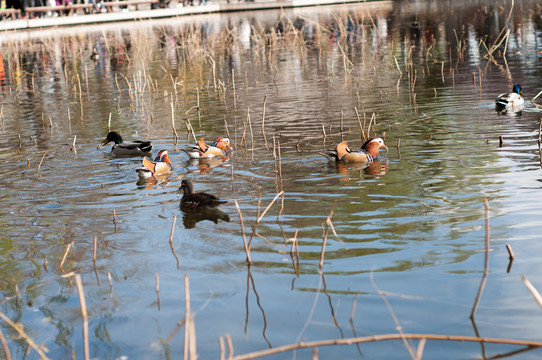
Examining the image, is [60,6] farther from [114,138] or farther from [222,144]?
[222,144]

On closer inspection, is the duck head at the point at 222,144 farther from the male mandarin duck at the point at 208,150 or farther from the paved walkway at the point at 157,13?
the paved walkway at the point at 157,13

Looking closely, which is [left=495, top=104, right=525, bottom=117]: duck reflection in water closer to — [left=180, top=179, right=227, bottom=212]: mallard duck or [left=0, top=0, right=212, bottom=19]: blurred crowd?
[left=180, top=179, right=227, bottom=212]: mallard duck

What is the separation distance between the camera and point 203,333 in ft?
19.2

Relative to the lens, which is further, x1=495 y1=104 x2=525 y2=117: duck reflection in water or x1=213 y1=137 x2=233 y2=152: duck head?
x1=495 y1=104 x2=525 y2=117: duck reflection in water

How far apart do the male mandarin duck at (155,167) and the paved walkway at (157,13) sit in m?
35.8

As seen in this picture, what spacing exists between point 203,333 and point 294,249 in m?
1.90

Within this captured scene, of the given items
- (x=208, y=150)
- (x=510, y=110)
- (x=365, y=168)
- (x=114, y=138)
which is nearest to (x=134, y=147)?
(x=114, y=138)

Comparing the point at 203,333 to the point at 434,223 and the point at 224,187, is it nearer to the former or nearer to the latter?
the point at 434,223

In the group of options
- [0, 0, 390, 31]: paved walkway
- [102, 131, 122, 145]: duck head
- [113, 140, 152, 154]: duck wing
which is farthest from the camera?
[0, 0, 390, 31]: paved walkway

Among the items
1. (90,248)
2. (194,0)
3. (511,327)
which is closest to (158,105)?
(90,248)

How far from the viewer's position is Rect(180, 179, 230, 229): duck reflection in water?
8.88 meters

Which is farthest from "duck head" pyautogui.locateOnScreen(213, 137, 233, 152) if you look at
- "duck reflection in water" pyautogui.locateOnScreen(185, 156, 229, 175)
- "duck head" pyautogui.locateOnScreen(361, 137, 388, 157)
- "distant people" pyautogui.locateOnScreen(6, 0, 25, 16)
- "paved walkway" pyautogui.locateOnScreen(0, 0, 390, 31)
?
"distant people" pyautogui.locateOnScreen(6, 0, 25, 16)

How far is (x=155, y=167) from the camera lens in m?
11.2

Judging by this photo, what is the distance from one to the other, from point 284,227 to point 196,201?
1338mm
